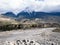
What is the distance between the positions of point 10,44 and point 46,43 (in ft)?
19.3

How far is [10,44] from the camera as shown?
35219 mm

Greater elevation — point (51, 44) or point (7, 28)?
point (51, 44)

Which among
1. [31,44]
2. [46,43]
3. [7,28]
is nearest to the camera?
[31,44]

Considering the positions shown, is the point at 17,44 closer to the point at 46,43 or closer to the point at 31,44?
the point at 31,44

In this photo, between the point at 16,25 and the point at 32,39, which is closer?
the point at 32,39

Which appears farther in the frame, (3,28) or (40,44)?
(3,28)

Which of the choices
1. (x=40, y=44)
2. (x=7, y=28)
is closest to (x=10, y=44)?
(x=40, y=44)

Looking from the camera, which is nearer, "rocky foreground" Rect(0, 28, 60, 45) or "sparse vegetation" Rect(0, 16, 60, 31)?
"rocky foreground" Rect(0, 28, 60, 45)

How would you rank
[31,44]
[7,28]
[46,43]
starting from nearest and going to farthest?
[31,44] → [46,43] → [7,28]

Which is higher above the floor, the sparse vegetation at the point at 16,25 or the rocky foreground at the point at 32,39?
the rocky foreground at the point at 32,39

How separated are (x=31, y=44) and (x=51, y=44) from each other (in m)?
3.73

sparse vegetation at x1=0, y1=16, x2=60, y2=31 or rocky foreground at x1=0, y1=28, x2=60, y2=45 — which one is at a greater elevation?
rocky foreground at x1=0, y1=28, x2=60, y2=45

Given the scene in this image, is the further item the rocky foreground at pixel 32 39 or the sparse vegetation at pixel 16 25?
the sparse vegetation at pixel 16 25

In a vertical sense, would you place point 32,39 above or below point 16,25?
above
